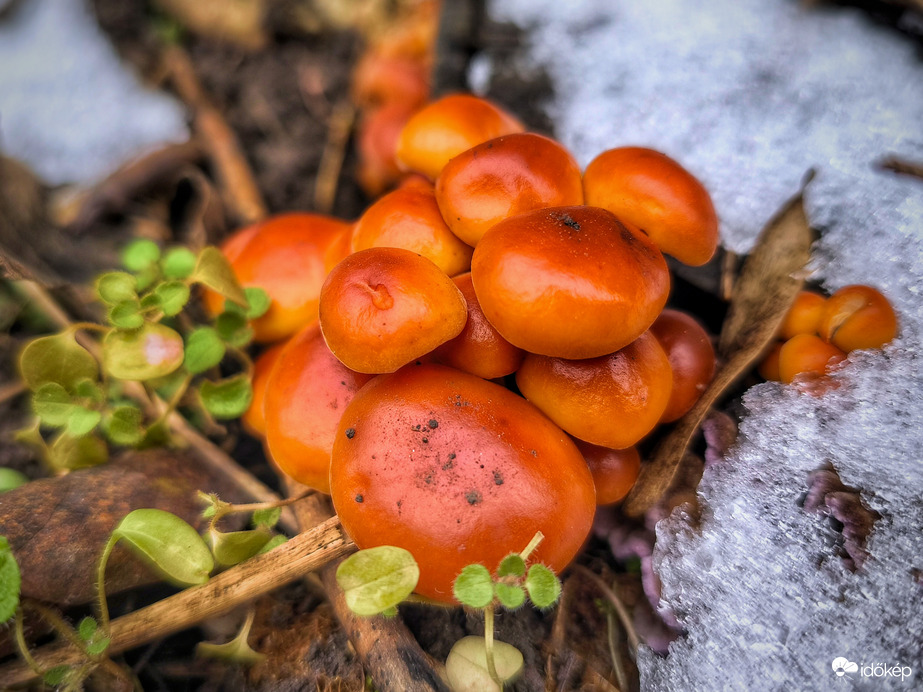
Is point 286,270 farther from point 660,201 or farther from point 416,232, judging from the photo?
point 660,201

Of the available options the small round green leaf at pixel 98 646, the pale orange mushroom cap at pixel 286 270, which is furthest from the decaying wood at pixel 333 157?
the small round green leaf at pixel 98 646

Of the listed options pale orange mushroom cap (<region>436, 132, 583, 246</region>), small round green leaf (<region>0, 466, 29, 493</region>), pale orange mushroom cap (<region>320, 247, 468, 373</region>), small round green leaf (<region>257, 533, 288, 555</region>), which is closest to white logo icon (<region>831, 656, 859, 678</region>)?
pale orange mushroom cap (<region>320, 247, 468, 373</region>)

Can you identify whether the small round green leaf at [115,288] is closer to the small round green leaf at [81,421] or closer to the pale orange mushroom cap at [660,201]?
the small round green leaf at [81,421]

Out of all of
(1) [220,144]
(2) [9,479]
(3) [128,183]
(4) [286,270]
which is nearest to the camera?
(2) [9,479]

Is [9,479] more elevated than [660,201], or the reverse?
[660,201]

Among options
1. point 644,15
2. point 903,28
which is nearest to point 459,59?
point 644,15

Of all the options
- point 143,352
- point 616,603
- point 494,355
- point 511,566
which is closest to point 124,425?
point 143,352

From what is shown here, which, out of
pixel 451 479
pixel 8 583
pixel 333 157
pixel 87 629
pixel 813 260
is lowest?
pixel 87 629

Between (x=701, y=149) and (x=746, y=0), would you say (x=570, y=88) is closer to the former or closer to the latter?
(x=701, y=149)
